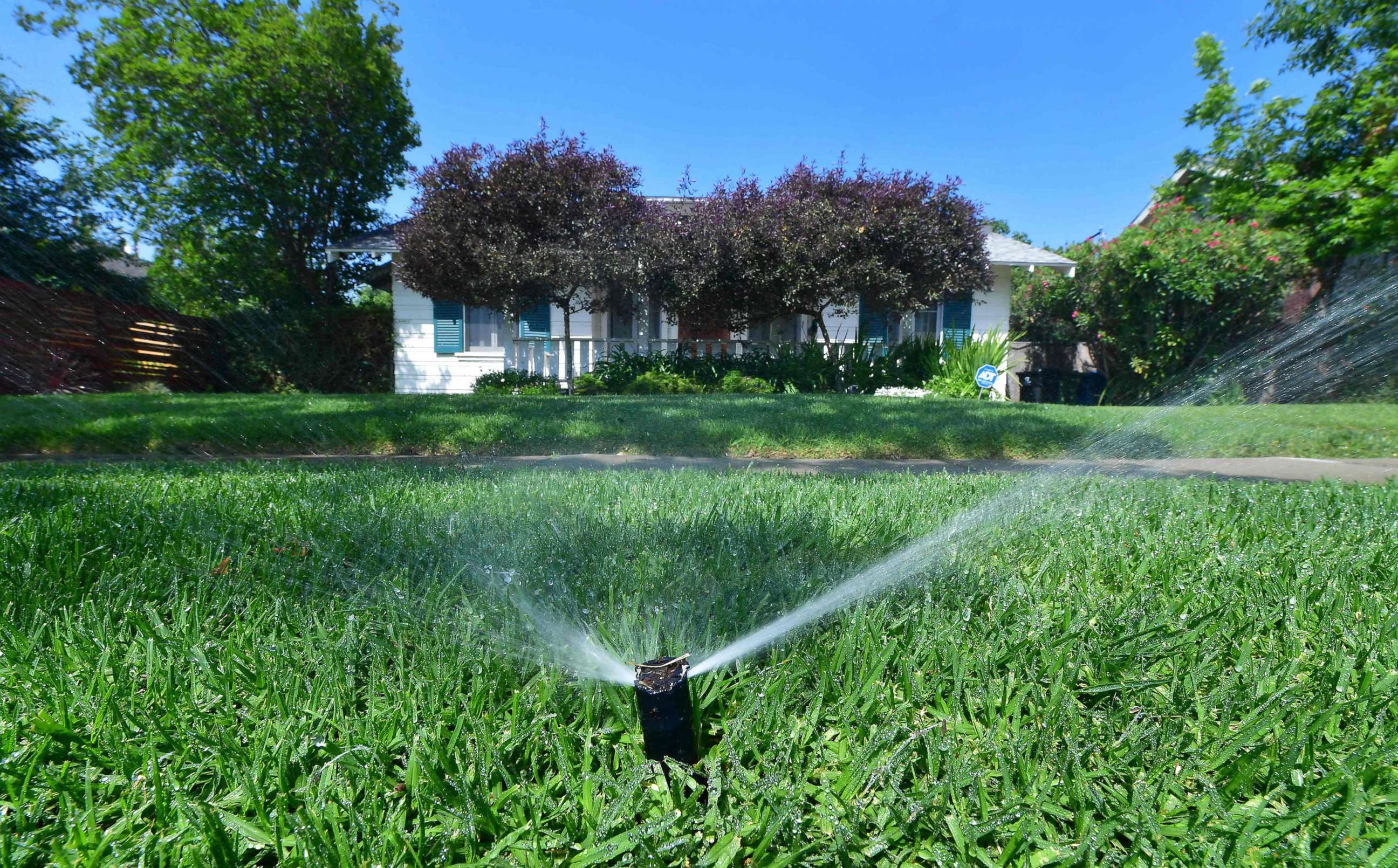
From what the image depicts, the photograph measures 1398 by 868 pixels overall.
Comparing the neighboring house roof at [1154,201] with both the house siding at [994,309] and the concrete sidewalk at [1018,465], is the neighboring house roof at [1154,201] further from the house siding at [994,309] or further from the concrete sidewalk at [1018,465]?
the concrete sidewalk at [1018,465]

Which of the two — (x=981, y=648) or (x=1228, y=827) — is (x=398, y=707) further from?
(x=1228, y=827)

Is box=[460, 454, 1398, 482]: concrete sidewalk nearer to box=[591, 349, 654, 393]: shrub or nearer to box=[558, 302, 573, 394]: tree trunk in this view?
box=[591, 349, 654, 393]: shrub

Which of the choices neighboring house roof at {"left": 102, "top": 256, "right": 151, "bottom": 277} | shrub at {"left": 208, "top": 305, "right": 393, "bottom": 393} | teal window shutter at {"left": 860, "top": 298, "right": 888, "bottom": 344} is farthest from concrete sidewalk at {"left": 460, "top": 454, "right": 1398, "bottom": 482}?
neighboring house roof at {"left": 102, "top": 256, "right": 151, "bottom": 277}

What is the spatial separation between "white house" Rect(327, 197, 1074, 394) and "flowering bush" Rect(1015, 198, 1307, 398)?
1302 millimetres

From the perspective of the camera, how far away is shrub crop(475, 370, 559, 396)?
42.7ft

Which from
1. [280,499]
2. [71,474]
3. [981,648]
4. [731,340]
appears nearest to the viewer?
[981,648]

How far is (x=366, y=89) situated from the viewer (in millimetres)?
16078

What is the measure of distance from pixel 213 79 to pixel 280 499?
15598 millimetres

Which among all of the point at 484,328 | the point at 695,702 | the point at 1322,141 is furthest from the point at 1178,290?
the point at 695,702

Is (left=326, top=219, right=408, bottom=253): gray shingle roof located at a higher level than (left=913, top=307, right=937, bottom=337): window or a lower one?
higher

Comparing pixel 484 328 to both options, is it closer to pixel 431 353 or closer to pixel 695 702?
pixel 431 353

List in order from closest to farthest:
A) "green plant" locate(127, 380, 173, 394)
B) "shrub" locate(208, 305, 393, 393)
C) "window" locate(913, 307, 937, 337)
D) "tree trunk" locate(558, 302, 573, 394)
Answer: "tree trunk" locate(558, 302, 573, 394) < "green plant" locate(127, 380, 173, 394) < "shrub" locate(208, 305, 393, 393) < "window" locate(913, 307, 937, 337)

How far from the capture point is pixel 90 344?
13.6 m

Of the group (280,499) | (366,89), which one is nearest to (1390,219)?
(280,499)
